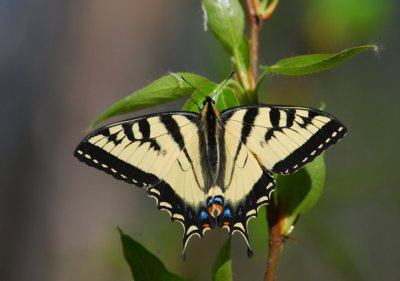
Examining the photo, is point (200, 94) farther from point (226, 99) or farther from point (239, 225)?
point (239, 225)

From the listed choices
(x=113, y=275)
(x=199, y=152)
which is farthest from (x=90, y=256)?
(x=199, y=152)

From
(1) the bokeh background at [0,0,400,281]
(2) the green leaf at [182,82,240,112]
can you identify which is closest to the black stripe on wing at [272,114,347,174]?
(2) the green leaf at [182,82,240,112]

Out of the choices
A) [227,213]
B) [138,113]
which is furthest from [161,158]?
[138,113]

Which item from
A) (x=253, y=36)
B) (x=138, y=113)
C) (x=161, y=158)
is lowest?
(x=138, y=113)

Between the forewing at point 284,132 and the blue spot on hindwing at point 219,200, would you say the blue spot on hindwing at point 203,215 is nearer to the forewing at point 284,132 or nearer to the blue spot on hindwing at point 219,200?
the blue spot on hindwing at point 219,200

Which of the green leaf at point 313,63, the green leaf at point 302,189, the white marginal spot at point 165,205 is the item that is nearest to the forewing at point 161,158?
the white marginal spot at point 165,205

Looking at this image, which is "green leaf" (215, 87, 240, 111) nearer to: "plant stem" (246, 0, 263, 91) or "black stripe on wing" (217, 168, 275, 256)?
"plant stem" (246, 0, 263, 91)
